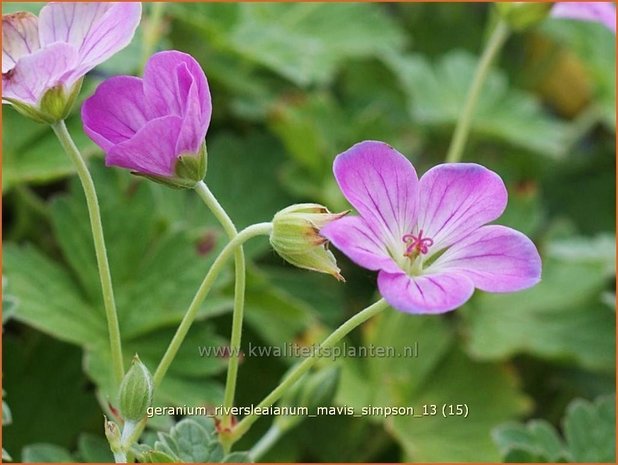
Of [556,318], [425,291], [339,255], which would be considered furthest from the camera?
[556,318]

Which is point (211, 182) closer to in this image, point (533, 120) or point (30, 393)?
point (30, 393)

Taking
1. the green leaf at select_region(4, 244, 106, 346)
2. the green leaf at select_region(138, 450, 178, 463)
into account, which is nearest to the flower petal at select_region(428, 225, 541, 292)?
the green leaf at select_region(138, 450, 178, 463)

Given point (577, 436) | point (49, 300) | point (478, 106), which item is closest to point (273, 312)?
point (49, 300)

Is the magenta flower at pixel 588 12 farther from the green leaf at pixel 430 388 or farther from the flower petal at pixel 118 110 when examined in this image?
the flower petal at pixel 118 110

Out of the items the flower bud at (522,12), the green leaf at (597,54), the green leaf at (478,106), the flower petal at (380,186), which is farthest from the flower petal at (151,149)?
the green leaf at (597,54)

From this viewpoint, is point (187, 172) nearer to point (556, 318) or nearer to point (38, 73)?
point (38, 73)

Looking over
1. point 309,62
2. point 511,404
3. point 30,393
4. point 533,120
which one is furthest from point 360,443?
point 533,120

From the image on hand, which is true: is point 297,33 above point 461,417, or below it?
above
